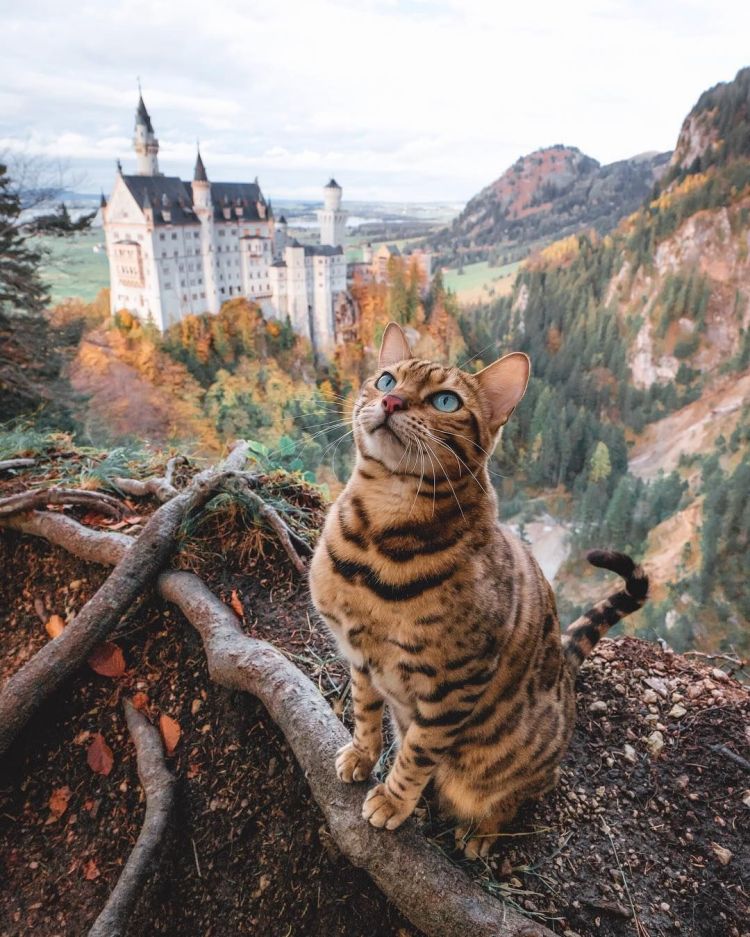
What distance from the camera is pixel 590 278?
6020 millimetres

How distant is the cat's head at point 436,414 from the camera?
1.21m

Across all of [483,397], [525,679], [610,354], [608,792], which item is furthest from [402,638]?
[610,354]

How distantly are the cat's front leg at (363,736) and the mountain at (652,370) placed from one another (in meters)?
3.16

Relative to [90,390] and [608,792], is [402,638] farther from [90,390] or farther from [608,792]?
[90,390]

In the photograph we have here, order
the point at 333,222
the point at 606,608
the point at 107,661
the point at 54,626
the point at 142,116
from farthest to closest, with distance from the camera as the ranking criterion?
the point at 333,222, the point at 142,116, the point at 54,626, the point at 107,661, the point at 606,608

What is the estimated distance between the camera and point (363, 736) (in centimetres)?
147

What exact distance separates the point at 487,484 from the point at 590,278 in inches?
215

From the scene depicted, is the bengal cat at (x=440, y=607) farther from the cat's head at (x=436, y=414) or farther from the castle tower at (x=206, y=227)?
the castle tower at (x=206, y=227)

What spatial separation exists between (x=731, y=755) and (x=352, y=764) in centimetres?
109

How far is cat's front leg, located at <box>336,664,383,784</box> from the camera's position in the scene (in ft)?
4.73

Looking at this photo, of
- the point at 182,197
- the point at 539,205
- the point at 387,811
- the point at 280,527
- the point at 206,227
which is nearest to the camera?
the point at 387,811

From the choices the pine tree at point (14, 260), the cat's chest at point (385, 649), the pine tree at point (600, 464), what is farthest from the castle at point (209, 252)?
the cat's chest at point (385, 649)

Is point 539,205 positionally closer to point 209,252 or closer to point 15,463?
point 209,252

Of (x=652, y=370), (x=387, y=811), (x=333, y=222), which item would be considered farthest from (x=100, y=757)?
(x=333, y=222)
